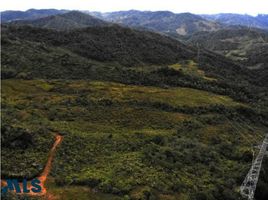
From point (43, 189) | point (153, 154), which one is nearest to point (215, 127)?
point (153, 154)

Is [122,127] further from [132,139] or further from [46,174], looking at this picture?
[46,174]

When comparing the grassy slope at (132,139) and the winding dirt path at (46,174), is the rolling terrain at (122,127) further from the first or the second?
the winding dirt path at (46,174)

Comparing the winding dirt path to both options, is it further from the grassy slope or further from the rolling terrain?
the grassy slope

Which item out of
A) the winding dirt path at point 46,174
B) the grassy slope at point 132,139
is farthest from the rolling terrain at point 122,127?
the winding dirt path at point 46,174

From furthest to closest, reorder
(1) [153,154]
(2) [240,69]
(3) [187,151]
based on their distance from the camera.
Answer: (2) [240,69]
(3) [187,151]
(1) [153,154]

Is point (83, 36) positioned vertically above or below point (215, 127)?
above

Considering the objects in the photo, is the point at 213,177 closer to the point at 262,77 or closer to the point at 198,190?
the point at 198,190

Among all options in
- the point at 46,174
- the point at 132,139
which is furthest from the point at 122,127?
the point at 46,174
